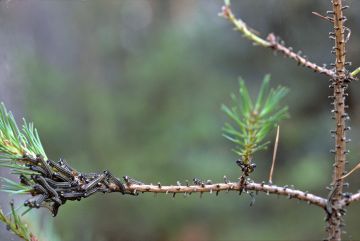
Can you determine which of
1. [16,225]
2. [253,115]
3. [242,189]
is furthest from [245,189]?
[16,225]

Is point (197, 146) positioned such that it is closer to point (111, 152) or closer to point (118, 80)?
point (111, 152)

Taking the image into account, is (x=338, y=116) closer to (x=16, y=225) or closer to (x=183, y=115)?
(x=16, y=225)

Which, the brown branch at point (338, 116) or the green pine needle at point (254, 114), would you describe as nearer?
the green pine needle at point (254, 114)

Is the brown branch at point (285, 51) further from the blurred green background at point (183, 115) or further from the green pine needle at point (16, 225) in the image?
the blurred green background at point (183, 115)

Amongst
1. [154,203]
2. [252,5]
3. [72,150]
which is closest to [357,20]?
[252,5]

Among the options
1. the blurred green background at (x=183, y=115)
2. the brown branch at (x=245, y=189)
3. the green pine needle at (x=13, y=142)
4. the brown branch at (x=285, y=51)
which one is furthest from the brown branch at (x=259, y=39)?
the blurred green background at (x=183, y=115)
